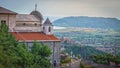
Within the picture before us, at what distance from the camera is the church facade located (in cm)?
5534

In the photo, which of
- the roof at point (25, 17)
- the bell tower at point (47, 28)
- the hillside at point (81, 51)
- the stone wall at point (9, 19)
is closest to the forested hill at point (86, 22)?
the hillside at point (81, 51)

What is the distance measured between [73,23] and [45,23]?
8660cm

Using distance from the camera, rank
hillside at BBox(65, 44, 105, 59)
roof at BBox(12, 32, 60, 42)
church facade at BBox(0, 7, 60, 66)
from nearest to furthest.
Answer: roof at BBox(12, 32, 60, 42), church facade at BBox(0, 7, 60, 66), hillside at BBox(65, 44, 105, 59)

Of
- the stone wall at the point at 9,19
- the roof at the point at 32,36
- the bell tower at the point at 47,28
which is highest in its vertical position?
the stone wall at the point at 9,19

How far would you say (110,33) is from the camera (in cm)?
12800

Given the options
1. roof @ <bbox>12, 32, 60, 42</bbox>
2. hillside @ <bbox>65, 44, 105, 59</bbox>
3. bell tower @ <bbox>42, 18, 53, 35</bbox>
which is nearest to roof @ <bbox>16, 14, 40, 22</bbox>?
bell tower @ <bbox>42, 18, 53, 35</bbox>

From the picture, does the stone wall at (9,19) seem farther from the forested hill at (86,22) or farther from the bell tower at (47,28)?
the forested hill at (86,22)

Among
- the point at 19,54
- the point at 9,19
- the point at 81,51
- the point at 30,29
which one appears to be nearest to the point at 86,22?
the point at 81,51

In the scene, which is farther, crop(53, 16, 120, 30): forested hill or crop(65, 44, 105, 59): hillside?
crop(53, 16, 120, 30): forested hill

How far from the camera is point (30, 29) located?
2297 inches

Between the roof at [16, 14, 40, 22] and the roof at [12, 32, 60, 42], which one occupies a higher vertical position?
the roof at [16, 14, 40, 22]

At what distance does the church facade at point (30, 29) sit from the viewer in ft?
182

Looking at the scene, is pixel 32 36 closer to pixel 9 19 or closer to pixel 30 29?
pixel 30 29

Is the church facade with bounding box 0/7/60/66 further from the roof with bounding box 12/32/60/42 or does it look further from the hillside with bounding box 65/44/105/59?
the hillside with bounding box 65/44/105/59
